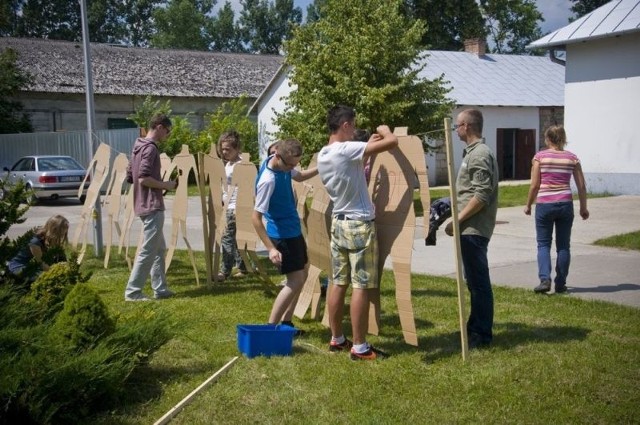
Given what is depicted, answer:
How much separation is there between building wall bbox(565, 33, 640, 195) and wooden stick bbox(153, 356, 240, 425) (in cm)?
1823

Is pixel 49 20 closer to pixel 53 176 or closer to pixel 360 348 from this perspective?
pixel 53 176

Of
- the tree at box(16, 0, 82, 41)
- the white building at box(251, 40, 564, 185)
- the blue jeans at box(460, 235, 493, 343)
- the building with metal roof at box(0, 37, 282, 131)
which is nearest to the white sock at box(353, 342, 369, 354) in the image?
the blue jeans at box(460, 235, 493, 343)

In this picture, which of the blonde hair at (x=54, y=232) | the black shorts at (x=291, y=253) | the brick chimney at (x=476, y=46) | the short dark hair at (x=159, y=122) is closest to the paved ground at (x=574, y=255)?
the black shorts at (x=291, y=253)

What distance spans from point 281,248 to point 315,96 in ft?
39.4

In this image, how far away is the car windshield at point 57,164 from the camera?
24.3 meters

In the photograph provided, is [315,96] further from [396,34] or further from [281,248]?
[281,248]

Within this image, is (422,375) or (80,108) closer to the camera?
(422,375)

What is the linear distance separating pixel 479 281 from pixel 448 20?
45.5 m

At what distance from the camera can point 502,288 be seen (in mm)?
8305

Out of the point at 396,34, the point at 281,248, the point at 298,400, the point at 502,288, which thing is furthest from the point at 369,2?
the point at 298,400

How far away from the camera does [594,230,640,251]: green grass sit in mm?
11562

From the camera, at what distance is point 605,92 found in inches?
831

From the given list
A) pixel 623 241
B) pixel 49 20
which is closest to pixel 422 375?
pixel 623 241

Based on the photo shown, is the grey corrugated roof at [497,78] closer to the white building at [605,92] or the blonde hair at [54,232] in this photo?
the white building at [605,92]
